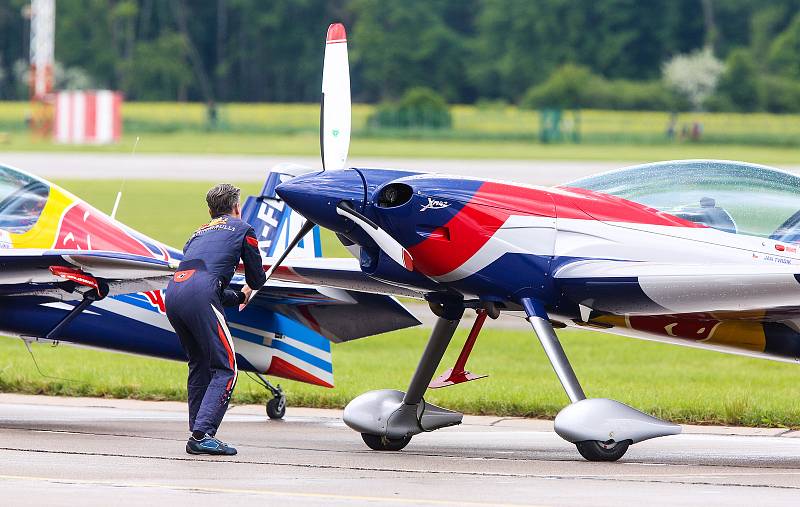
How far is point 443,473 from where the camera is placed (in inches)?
337

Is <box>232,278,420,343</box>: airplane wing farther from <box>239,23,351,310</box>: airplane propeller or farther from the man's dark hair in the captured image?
the man's dark hair

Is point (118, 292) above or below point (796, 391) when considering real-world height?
above

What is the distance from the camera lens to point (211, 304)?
919cm

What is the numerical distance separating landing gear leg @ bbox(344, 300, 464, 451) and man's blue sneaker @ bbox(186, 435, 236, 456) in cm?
107

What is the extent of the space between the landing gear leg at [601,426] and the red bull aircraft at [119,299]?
A: 2.29m

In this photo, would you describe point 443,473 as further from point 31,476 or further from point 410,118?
point 410,118

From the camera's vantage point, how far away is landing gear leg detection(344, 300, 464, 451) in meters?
9.79

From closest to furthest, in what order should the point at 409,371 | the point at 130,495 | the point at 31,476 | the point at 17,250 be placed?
the point at 130,495
the point at 31,476
the point at 17,250
the point at 409,371

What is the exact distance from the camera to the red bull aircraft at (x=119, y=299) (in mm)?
10141

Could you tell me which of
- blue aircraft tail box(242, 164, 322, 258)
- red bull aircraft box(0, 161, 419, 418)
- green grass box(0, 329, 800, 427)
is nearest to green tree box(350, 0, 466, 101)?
green grass box(0, 329, 800, 427)

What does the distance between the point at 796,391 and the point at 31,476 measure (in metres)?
7.15

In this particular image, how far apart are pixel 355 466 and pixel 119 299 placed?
290 cm

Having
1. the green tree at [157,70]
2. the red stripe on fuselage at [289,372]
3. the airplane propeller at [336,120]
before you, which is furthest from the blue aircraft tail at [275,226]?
the green tree at [157,70]

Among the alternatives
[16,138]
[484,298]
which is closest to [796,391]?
[484,298]
